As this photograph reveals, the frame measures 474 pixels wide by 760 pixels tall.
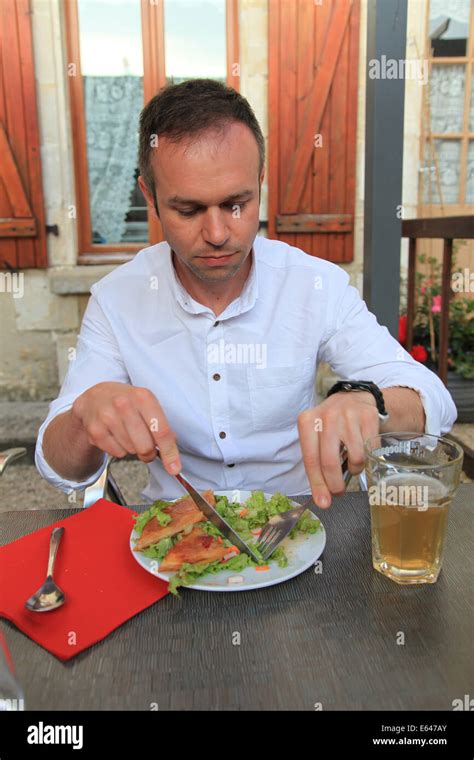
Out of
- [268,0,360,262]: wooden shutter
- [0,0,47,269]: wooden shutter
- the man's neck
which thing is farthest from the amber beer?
[0,0,47,269]: wooden shutter

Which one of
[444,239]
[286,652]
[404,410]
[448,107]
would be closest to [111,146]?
[448,107]

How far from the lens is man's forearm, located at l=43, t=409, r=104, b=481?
4.86ft

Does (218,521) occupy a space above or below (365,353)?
below

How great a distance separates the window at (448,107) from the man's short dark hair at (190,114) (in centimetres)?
347

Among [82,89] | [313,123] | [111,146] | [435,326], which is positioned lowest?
[435,326]

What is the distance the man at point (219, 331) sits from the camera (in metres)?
1.57

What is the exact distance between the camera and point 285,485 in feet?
6.19

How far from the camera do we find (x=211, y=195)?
1.56 metres

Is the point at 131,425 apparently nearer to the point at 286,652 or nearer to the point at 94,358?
the point at 286,652

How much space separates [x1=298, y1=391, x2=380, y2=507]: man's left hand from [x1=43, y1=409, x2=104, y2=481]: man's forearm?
21.6 inches

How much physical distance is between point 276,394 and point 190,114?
0.77m

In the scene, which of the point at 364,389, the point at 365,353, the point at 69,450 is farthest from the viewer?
the point at 365,353

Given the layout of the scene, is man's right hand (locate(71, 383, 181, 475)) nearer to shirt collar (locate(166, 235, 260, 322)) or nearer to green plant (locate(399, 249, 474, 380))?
shirt collar (locate(166, 235, 260, 322))
